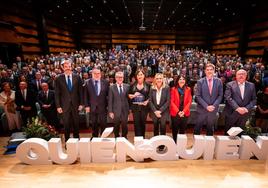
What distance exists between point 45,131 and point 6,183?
94 cm

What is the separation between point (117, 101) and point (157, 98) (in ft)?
2.10

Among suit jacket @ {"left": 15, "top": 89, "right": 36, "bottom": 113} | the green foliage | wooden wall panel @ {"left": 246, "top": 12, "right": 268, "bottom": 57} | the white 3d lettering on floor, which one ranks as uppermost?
wooden wall panel @ {"left": 246, "top": 12, "right": 268, "bottom": 57}

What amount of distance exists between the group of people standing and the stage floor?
0.72 metres

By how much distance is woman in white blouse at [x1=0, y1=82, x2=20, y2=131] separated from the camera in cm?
475

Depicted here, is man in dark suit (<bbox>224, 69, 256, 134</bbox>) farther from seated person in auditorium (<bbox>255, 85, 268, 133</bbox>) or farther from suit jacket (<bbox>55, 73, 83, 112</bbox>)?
suit jacket (<bbox>55, 73, 83, 112</bbox>)

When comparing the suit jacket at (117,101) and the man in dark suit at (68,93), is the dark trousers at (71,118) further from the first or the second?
the suit jacket at (117,101)

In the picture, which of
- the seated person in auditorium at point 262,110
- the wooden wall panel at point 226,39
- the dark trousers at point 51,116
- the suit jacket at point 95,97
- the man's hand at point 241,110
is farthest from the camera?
the wooden wall panel at point 226,39

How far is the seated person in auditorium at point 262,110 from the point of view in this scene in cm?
436

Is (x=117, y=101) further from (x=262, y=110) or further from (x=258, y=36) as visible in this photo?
(x=258, y=36)

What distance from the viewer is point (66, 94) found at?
12.5ft

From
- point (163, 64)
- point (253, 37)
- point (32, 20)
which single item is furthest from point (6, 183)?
point (253, 37)

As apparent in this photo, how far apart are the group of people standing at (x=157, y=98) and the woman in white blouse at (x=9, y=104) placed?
5.11 ft

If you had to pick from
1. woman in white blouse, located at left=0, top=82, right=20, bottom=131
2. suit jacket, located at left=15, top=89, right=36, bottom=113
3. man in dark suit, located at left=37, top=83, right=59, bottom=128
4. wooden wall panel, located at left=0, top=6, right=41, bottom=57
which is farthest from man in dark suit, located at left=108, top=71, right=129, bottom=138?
wooden wall panel, located at left=0, top=6, right=41, bottom=57

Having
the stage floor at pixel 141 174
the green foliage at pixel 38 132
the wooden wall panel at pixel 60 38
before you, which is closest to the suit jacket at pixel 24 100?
the green foliage at pixel 38 132
